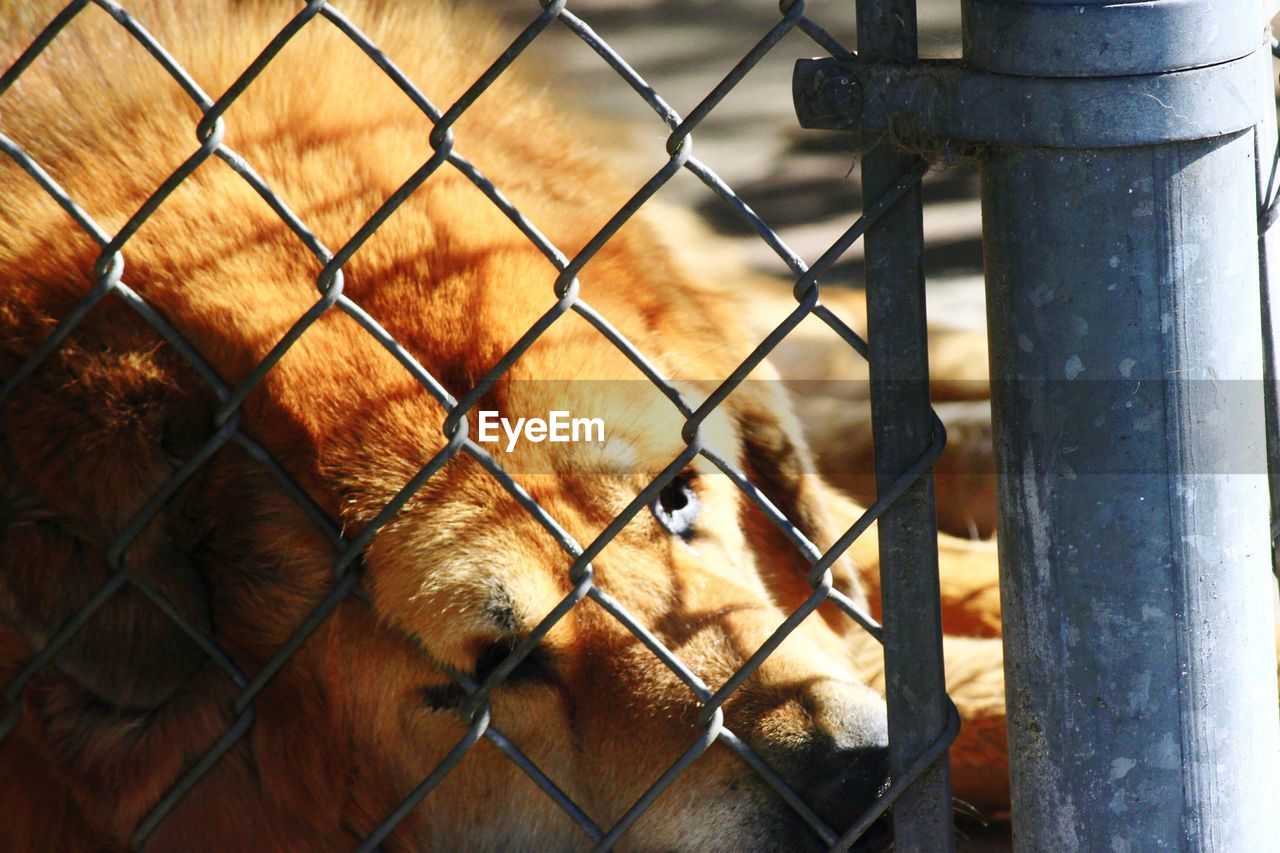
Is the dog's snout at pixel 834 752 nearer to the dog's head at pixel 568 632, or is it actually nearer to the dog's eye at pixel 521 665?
the dog's head at pixel 568 632

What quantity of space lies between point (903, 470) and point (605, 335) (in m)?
0.37

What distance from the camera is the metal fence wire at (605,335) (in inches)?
55.1

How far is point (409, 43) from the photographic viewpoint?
2.13 meters

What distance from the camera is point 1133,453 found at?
49.8 inches

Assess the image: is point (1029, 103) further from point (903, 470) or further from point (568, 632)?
point (568, 632)

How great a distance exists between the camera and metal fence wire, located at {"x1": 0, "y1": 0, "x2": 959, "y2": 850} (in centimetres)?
140

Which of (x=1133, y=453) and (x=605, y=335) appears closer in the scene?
(x=1133, y=453)

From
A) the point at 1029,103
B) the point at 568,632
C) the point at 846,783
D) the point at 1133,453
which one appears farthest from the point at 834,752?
the point at 1029,103

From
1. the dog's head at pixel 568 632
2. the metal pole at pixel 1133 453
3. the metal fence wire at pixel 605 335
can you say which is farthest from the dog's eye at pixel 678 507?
the metal pole at pixel 1133 453

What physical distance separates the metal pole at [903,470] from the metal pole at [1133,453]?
0.30 ft

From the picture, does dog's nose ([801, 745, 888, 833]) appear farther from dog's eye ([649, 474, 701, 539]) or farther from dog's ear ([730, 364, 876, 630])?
dog's ear ([730, 364, 876, 630])

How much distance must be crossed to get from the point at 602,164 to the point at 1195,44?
138cm

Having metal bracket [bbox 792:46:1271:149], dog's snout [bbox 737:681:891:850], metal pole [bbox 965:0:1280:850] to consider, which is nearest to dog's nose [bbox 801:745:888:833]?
dog's snout [bbox 737:681:891:850]

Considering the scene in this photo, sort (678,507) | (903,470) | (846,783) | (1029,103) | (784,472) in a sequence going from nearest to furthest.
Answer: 1. (1029,103)
2. (903,470)
3. (846,783)
4. (678,507)
5. (784,472)
